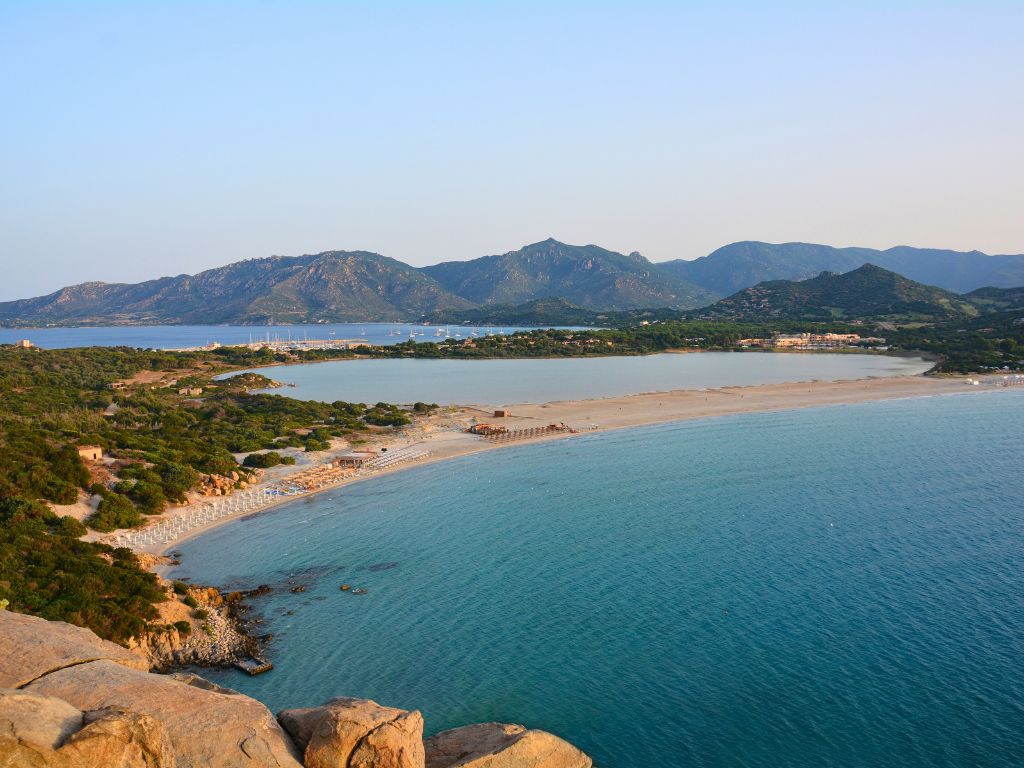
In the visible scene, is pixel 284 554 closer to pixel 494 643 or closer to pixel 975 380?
pixel 494 643

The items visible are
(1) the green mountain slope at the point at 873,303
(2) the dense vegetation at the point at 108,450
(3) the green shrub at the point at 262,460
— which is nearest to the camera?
(2) the dense vegetation at the point at 108,450

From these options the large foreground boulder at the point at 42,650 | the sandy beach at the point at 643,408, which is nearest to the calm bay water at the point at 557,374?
the sandy beach at the point at 643,408

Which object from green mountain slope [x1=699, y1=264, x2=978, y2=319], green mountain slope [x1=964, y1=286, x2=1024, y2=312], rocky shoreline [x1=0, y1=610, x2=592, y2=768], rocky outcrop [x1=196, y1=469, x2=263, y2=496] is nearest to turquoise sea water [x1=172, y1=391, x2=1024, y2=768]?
rocky shoreline [x1=0, y1=610, x2=592, y2=768]

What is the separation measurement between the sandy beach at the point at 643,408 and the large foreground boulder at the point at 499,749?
2598 centimetres

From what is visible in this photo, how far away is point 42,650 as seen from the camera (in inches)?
492

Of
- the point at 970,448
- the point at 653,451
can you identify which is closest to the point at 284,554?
the point at 653,451

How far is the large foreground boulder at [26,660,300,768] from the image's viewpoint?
1062cm

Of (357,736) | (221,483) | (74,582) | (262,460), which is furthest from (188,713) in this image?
(262,460)

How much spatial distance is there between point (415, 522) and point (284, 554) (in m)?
6.34

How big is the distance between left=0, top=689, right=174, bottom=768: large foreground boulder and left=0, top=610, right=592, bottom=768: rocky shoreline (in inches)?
0.5

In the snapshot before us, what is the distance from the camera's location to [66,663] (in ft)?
40.1

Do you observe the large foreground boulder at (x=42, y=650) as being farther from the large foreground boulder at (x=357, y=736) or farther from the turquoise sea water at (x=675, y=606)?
the turquoise sea water at (x=675, y=606)

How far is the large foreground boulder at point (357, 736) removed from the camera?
1178cm

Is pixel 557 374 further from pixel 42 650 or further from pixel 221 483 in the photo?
pixel 42 650
